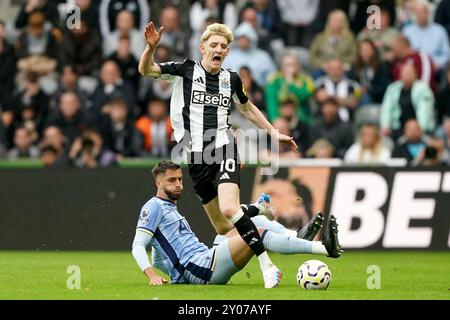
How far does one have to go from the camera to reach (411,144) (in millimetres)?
18266

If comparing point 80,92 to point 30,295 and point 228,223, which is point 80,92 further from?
point 30,295

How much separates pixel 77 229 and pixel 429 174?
4938 millimetres

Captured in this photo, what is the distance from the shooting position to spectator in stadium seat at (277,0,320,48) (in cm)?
2066

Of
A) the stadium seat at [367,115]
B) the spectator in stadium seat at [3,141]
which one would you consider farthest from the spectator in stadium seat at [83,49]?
the stadium seat at [367,115]

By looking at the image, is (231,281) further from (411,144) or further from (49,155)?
(411,144)

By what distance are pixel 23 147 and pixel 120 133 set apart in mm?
1523

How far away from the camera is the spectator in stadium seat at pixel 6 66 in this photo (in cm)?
2014

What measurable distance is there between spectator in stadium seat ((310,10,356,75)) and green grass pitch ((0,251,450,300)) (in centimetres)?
448

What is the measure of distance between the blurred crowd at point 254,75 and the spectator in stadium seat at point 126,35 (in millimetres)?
23

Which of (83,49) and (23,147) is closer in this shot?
(23,147)

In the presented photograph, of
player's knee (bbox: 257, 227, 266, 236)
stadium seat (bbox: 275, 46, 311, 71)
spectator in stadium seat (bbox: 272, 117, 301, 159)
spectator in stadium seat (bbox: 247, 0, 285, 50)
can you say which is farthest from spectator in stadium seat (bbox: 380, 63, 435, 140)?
player's knee (bbox: 257, 227, 266, 236)

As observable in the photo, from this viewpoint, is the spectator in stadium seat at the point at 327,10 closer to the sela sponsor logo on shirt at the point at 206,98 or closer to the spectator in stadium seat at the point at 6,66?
the spectator in stadium seat at the point at 6,66

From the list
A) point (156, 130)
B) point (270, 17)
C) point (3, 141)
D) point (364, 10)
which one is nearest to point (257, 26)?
point (270, 17)

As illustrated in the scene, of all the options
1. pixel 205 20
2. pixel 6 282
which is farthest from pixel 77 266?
pixel 205 20
